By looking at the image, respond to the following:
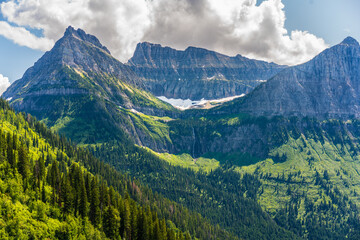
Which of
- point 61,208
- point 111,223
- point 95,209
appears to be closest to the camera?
point 61,208

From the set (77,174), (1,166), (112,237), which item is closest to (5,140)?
(1,166)

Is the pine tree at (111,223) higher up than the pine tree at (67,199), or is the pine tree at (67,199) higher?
the pine tree at (67,199)

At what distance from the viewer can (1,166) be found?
109m

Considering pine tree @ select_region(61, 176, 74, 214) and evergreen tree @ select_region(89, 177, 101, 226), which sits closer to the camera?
pine tree @ select_region(61, 176, 74, 214)

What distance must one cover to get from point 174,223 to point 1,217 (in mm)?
130420

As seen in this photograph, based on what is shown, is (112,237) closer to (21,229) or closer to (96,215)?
(96,215)

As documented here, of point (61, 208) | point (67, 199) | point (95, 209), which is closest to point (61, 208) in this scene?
point (61, 208)

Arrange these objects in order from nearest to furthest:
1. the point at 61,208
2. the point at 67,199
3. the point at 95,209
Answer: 1. the point at 67,199
2. the point at 61,208
3. the point at 95,209

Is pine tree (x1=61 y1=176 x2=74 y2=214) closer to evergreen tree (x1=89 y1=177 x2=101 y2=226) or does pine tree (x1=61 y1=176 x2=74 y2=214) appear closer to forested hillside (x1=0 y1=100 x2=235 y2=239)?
forested hillside (x1=0 y1=100 x2=235 y2=239)

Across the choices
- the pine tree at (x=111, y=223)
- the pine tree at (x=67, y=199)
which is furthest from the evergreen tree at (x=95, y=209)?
the pine tree at (x=67, y=199)

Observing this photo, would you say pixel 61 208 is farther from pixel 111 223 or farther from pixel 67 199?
pixel 111 223

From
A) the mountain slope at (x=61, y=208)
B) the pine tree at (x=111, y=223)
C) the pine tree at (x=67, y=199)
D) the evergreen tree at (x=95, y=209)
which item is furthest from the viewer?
the evergreen tree at (x=95, y=209)

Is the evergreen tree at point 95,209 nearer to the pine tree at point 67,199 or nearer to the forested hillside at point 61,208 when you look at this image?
the forested hillside at point 61,208

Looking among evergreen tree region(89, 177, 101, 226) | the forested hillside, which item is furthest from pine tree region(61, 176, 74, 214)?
evergreen tree region(89, 177, 101, 226)
